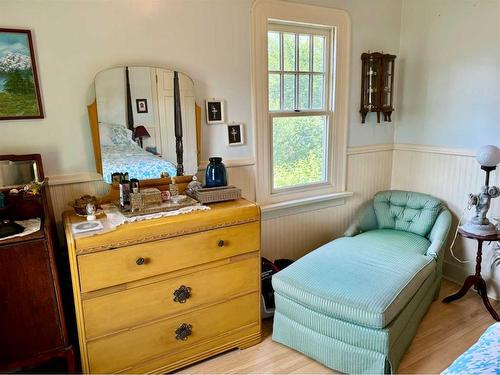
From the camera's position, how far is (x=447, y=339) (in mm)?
2332

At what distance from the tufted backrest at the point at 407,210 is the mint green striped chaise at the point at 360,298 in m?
0.10

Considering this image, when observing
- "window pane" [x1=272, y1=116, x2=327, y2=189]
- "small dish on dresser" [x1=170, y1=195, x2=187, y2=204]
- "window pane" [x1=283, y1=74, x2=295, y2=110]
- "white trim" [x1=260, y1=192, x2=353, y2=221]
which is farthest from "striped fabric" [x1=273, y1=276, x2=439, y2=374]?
"window pane" [x1=283, y1=74, x2=295, y2=110]

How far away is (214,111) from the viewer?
2486 mm

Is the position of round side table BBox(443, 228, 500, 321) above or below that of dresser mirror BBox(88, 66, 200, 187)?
below

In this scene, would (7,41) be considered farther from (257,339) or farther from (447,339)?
(447,339)

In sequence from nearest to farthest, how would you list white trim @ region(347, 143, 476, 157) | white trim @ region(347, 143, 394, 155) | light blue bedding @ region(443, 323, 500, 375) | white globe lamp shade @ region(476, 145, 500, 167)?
light blue bedding @ region(443, 323, 500, 375)
white globe lamp shade @ region(476, 145, 500, 167)
white trim @ region(347, 143, 476, 157)
white trim @ region(347, 143, 394, 155)

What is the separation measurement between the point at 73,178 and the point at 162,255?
0.75 m

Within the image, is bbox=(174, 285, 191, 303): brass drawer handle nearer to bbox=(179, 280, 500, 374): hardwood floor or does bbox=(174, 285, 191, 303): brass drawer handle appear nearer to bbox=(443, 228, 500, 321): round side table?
bbox=(179, 280, 500, 374): hardwood floor

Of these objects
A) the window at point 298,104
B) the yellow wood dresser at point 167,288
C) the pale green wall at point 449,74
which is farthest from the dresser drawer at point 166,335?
the pale green wall at point 449,74

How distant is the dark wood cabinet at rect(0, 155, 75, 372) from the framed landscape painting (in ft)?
1.60

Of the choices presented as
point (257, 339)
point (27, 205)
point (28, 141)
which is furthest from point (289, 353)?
point (28, 141)

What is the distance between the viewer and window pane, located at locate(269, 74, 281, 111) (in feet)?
8.99

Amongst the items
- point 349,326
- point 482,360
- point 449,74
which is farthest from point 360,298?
point 449,74

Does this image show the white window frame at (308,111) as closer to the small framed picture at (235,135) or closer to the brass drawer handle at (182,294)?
the small framed picture at (235,135)
